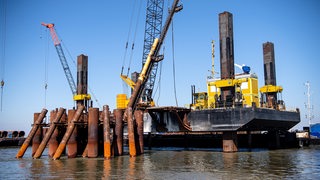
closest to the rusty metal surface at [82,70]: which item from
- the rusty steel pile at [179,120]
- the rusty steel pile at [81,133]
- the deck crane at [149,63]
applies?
the deck crane at [149,63]

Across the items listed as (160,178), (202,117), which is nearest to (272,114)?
(202,117)

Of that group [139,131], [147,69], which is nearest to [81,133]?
[139,131]

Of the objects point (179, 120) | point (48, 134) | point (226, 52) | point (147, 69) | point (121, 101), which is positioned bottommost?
point (48, 134)

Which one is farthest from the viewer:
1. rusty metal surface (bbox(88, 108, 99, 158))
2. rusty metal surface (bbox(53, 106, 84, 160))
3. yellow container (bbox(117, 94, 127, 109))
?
yellow container (bbox(117, 94, 127, 109))

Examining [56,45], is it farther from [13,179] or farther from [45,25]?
[13,179]

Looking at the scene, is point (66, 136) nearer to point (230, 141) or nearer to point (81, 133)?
point (81, 133)

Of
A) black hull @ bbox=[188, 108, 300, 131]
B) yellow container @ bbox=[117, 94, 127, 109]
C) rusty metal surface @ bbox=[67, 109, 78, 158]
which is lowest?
rusty metal surface @ bbox=[67, 109, 78, 158]

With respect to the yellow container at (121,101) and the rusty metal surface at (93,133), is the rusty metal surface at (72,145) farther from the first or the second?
the yellow container at (121,101)

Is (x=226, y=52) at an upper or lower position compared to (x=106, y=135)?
upper

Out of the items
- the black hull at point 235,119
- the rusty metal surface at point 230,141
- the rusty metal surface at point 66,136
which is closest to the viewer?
the rusty metal surface at point 66,136

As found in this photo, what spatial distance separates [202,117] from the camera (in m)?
37.7

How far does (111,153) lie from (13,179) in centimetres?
1264

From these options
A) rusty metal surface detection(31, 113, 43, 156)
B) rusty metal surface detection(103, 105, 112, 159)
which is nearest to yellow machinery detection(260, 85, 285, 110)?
rusty metal surface detection(103, 105, 112, 159)

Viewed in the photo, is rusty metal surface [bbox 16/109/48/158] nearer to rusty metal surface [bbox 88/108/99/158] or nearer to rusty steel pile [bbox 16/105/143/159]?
rusty steel pile [bbox 16/105/143/159]
